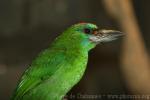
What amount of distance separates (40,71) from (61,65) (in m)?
0.20

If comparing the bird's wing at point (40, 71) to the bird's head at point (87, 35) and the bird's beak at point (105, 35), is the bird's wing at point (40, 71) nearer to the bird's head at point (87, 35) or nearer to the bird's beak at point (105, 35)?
the bird's head at point (87, 35)

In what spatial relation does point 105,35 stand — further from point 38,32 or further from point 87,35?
point 38,32

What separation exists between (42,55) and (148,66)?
10.4 ft

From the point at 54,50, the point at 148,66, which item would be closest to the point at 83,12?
the point at 148,66

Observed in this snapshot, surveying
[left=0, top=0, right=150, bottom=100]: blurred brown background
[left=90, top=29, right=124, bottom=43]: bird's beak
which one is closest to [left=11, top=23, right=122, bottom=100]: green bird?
[left=90, top=29, right=124, bottom=43]: bird's beak

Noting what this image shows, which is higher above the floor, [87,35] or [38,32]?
[87,35]

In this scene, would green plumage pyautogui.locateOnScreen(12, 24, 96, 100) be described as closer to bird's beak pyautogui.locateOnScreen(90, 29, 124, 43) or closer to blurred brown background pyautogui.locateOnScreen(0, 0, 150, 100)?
bird's beak pyautogui.locateOnScreen(90, 29, 124, 43)

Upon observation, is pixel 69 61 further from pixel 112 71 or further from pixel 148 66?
pixel 112 71

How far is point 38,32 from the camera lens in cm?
970

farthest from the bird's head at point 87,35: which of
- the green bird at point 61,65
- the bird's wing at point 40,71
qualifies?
the bird's wing at point 40,71

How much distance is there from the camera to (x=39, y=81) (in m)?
4.67

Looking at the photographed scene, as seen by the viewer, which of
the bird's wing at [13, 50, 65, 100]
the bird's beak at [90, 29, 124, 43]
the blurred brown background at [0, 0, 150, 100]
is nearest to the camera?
the bird's beak at [90, 29, 124, 43]

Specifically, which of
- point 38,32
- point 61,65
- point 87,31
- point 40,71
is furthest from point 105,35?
point 38,32

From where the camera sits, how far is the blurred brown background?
30.9 feet
